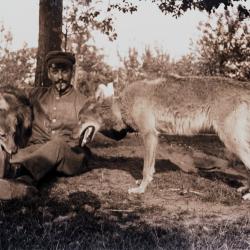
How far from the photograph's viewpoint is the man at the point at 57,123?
6.23 m

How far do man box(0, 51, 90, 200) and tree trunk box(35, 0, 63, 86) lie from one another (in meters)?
2.70

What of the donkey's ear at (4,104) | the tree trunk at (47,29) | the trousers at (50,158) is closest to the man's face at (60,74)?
the trousers at (50,158)

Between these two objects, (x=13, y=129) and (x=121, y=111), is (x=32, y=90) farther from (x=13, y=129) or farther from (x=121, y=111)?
(x=13, y=129)

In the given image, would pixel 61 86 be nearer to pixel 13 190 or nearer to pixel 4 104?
pixel 4 104

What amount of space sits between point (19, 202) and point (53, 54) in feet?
8.57

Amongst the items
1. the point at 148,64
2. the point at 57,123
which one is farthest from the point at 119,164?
the point at 148,64

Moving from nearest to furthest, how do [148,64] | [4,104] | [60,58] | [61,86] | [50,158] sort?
[4,104] → [50,158] → [60,58] → [61,86] → [148,64]

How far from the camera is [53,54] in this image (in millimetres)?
6883

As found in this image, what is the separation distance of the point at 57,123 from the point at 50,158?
0.96 metres


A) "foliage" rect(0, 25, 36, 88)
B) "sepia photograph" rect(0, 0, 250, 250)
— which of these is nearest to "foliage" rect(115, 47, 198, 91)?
"foliage" rect(0, 25, 36, 88)

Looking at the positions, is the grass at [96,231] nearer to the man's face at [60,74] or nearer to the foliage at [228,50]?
the man's face at [60,74]

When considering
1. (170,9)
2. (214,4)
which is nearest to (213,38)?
(170,9)

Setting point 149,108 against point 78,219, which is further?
point 149,108

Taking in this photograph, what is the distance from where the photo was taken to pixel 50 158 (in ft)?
20.2
